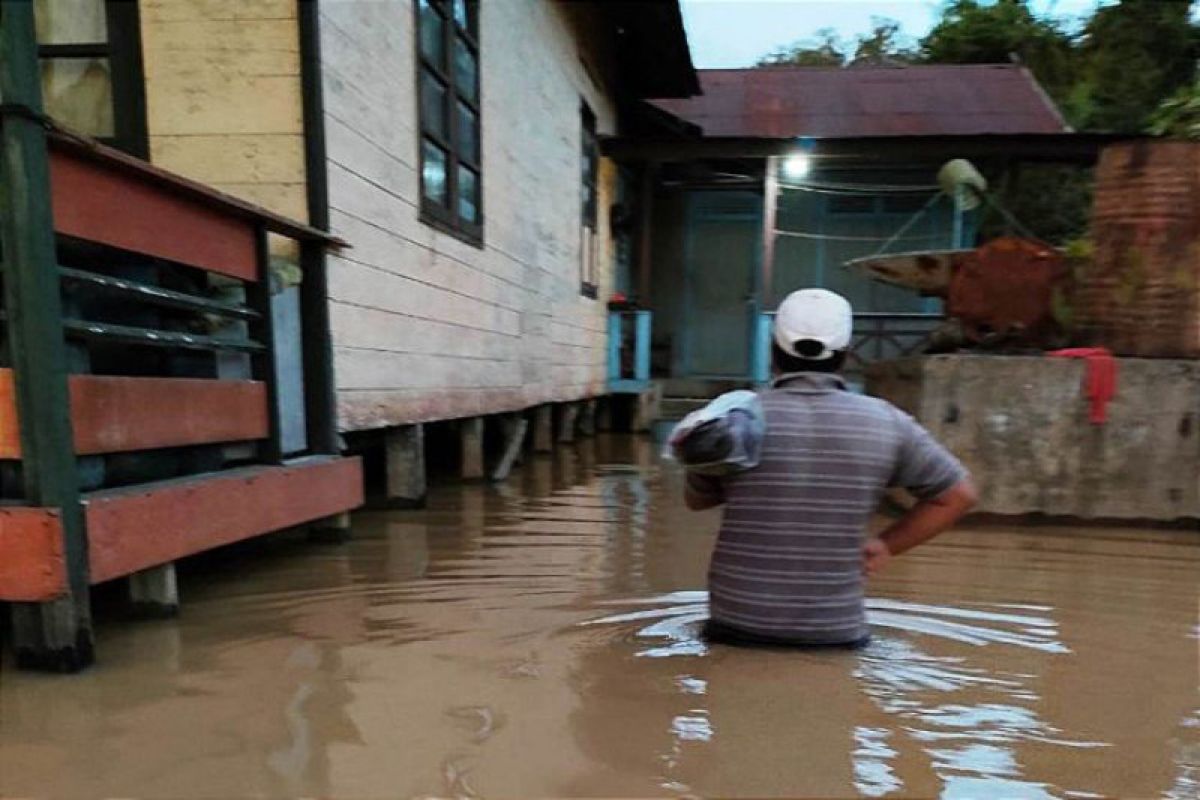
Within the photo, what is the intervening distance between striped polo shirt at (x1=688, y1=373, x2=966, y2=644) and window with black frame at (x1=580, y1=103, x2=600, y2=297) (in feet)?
26.4

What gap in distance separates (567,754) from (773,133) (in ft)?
43.0

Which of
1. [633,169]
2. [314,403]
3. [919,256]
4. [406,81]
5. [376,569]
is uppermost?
[633,169]

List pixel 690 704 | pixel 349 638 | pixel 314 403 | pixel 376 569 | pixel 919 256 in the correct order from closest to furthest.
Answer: pixel 690 704
pixel 349 638
pixel 376 569
pixel 314 403
pixel 919 256

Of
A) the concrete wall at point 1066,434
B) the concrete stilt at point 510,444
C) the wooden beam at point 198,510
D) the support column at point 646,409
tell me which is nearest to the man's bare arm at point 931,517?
the wooden beam at point 198,510

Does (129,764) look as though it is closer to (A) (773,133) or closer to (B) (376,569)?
(B) (376,569)

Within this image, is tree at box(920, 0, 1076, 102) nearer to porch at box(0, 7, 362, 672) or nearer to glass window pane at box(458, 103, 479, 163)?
glass window pane at box(458, 103, 479, 163)

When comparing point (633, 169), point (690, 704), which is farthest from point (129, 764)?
point (633, 169)

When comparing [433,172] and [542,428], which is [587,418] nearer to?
[542,428]

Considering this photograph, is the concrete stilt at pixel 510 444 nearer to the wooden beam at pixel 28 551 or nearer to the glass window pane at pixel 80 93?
the glass window pane at pixel 80 93

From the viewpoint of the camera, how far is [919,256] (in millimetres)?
5625

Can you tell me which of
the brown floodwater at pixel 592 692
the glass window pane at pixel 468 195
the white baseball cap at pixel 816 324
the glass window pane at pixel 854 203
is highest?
the glass window pane at pixel 854 203

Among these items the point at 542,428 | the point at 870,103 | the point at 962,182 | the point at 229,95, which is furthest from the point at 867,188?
the point at 229,95

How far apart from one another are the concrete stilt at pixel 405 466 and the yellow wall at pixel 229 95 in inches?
65.8

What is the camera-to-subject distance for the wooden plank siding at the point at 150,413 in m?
2.47
